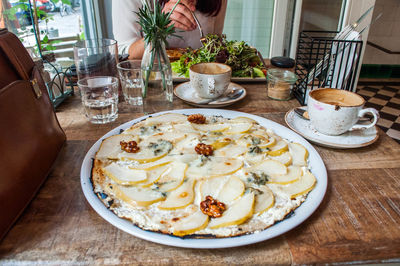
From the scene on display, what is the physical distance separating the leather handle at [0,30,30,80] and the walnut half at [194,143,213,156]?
0.52 m

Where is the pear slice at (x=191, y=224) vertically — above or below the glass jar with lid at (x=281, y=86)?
below

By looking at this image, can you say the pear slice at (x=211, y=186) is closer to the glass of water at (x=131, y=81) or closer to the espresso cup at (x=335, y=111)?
the espresso cup at (x=335, y=111)

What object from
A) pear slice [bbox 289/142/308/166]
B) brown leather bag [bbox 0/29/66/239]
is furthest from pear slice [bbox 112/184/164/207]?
pear slice [bbox 289/142/308/166]

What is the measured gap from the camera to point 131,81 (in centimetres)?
131

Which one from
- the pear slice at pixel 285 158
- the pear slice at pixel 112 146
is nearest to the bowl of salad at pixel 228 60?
the pear slice at pixel 112 146

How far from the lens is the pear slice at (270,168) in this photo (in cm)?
83

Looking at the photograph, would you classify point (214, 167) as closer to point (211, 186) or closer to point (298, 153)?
point (211, 186)

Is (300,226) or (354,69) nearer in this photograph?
(300,226)

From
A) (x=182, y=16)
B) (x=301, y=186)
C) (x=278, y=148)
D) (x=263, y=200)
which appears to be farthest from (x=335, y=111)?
(x=182, y=16)

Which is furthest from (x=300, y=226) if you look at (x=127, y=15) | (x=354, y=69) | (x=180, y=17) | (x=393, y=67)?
(x=393, y=67)

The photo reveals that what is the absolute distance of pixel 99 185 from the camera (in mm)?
769

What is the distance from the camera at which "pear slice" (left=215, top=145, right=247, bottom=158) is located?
915mm

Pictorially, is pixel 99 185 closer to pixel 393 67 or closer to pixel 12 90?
pixel 12 90

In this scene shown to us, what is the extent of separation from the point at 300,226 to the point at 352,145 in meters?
0.44
